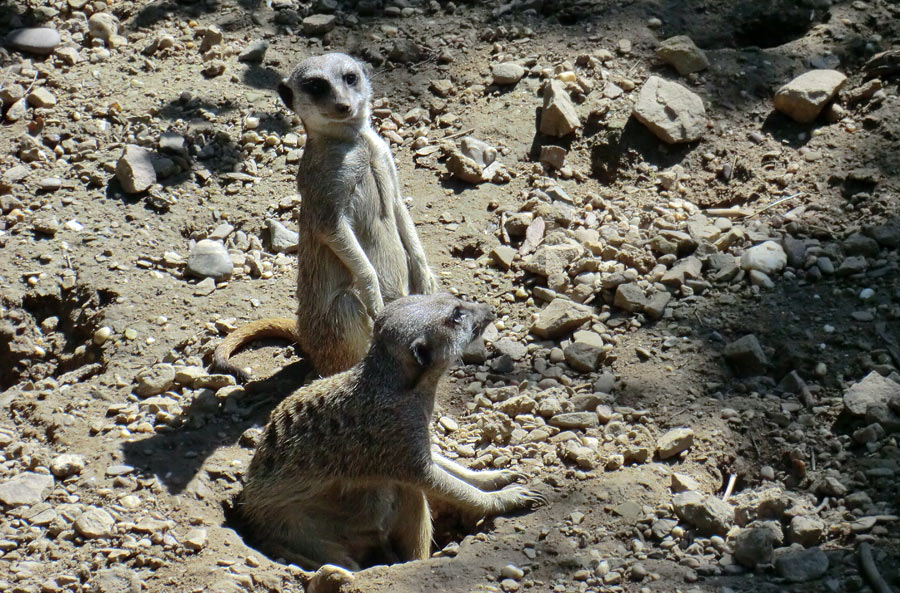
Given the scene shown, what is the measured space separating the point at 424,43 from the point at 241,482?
3.48 meters

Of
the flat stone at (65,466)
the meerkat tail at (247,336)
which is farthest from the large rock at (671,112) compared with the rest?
the flat stone at (65,466)

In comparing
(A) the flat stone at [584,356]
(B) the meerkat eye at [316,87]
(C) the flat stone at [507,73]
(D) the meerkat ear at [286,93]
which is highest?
(B) the meerkat eye at [316,87]

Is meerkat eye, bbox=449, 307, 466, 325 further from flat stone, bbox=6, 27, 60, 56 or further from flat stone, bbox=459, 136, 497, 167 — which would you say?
flat stone, bbox=6, 27, 60, 56

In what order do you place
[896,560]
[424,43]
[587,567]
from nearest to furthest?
[896,560] → [587,567] → [424,43]

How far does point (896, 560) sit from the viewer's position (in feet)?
10.7

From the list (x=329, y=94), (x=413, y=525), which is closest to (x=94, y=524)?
(x=413, y=525)

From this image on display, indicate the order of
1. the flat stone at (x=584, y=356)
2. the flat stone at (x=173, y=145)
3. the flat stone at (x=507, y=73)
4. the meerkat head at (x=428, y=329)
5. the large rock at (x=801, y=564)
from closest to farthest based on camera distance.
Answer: the large rock at (x=801, y=564), the meerkat head at (x=428, y=329), the flat stone at (x=584, y=356), the flat stone at (x=173, y=145), the flat stone at (x=507, y=73)

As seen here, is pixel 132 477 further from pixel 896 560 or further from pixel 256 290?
pixel 896 560

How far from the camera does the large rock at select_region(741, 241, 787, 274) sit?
15.8ft

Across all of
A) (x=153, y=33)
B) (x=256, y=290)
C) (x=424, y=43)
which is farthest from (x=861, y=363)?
(x=153, y=33)

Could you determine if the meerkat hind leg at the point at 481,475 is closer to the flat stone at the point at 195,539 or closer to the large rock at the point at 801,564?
the flat stone at the point at 195,539

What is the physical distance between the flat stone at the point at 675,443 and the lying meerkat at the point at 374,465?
1.77ft

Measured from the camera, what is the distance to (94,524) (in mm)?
3938

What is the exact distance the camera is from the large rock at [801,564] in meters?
3.32
